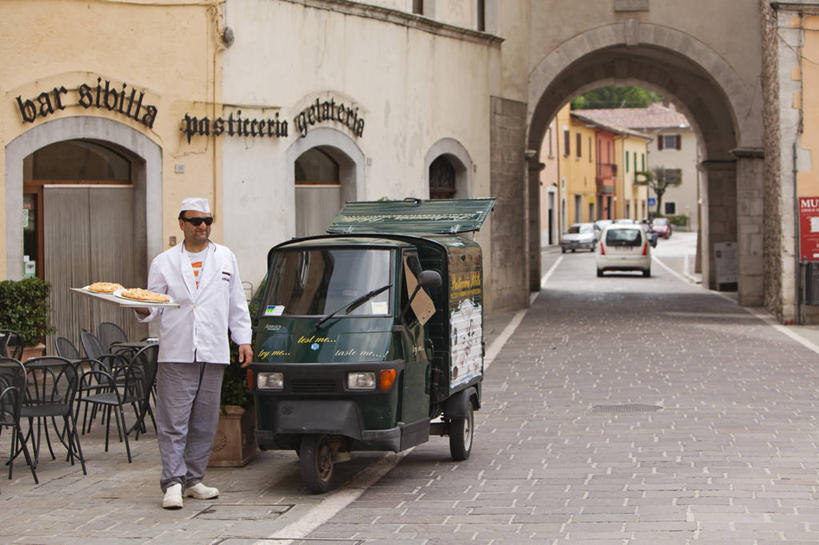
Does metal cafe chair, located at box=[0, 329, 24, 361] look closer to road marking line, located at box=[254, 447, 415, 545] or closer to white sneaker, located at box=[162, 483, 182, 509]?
white sneaker, located at box=[162, 483, 182, 509]

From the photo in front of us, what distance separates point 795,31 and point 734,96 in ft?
14.5

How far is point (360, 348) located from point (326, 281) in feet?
2.16

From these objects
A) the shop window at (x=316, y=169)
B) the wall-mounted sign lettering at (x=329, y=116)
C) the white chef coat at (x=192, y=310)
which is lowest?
the white chef coat at (x=192, y=310)

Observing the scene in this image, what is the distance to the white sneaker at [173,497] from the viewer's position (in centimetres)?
772

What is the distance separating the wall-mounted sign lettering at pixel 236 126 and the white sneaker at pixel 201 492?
8.43m

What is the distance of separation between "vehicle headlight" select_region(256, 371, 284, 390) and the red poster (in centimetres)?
1509

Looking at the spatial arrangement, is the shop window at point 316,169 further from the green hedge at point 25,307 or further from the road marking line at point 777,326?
the road marking line at point 777,326

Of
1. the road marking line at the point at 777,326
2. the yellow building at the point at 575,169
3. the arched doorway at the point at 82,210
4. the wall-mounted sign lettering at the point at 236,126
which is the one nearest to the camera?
the arched doorway at the point at 82,210

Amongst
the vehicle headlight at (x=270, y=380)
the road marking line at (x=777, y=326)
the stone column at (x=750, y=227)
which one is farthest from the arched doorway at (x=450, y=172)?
the vehicle headlight at (x=270, y=380)

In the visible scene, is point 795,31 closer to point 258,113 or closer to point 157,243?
point 258,113

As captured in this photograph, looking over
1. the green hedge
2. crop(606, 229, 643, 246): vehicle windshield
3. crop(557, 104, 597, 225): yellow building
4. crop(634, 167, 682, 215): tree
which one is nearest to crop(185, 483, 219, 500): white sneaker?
the green hedge

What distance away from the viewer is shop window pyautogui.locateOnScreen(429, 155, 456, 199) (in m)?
22.6

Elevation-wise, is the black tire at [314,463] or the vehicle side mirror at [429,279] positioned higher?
the vehicle side mirror at [429,279]

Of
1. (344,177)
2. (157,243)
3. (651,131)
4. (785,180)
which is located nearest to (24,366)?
(157,243)
